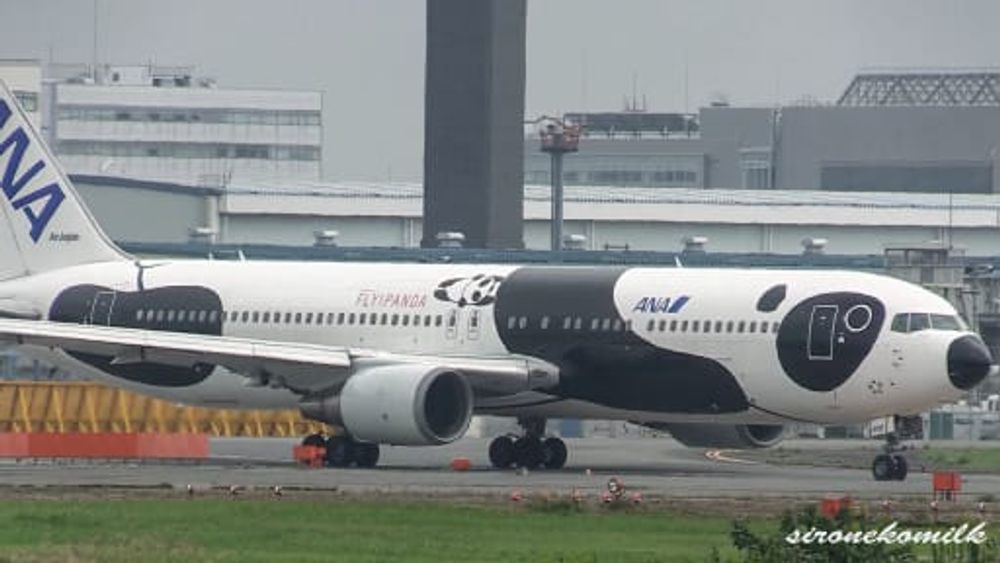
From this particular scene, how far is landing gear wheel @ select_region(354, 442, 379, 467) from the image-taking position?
69.2 m

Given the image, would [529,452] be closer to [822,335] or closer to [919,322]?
[822,335]

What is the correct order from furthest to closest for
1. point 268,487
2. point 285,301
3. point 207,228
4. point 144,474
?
point 207,228
point 285,301
point 144,474
point 268,487

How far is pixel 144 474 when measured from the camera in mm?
64000

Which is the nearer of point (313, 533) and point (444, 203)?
point (313, 533)

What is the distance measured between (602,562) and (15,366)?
219ft

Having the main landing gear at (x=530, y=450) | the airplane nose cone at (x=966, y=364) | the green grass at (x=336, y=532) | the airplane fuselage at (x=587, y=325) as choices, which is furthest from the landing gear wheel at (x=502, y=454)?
the green grass at (x=336, y=532)

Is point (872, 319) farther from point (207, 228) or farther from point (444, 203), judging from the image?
point (207, 228)

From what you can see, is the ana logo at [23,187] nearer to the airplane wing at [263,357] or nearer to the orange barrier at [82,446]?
the orange barrier at [82,446]

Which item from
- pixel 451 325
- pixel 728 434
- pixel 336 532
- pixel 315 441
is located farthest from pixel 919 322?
pixel 336 532

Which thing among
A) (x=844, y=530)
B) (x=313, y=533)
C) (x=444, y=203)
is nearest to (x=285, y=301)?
(x=313, y=533)

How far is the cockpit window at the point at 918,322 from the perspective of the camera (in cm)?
6519

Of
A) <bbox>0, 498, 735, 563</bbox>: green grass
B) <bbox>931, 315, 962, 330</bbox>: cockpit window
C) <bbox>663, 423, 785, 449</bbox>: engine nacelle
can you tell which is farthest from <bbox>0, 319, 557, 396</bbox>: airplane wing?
<bbox>0, 498, 735, 563</bbox>: green grass

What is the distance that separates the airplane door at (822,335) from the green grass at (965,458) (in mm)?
6356

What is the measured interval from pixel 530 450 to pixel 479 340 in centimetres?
270
